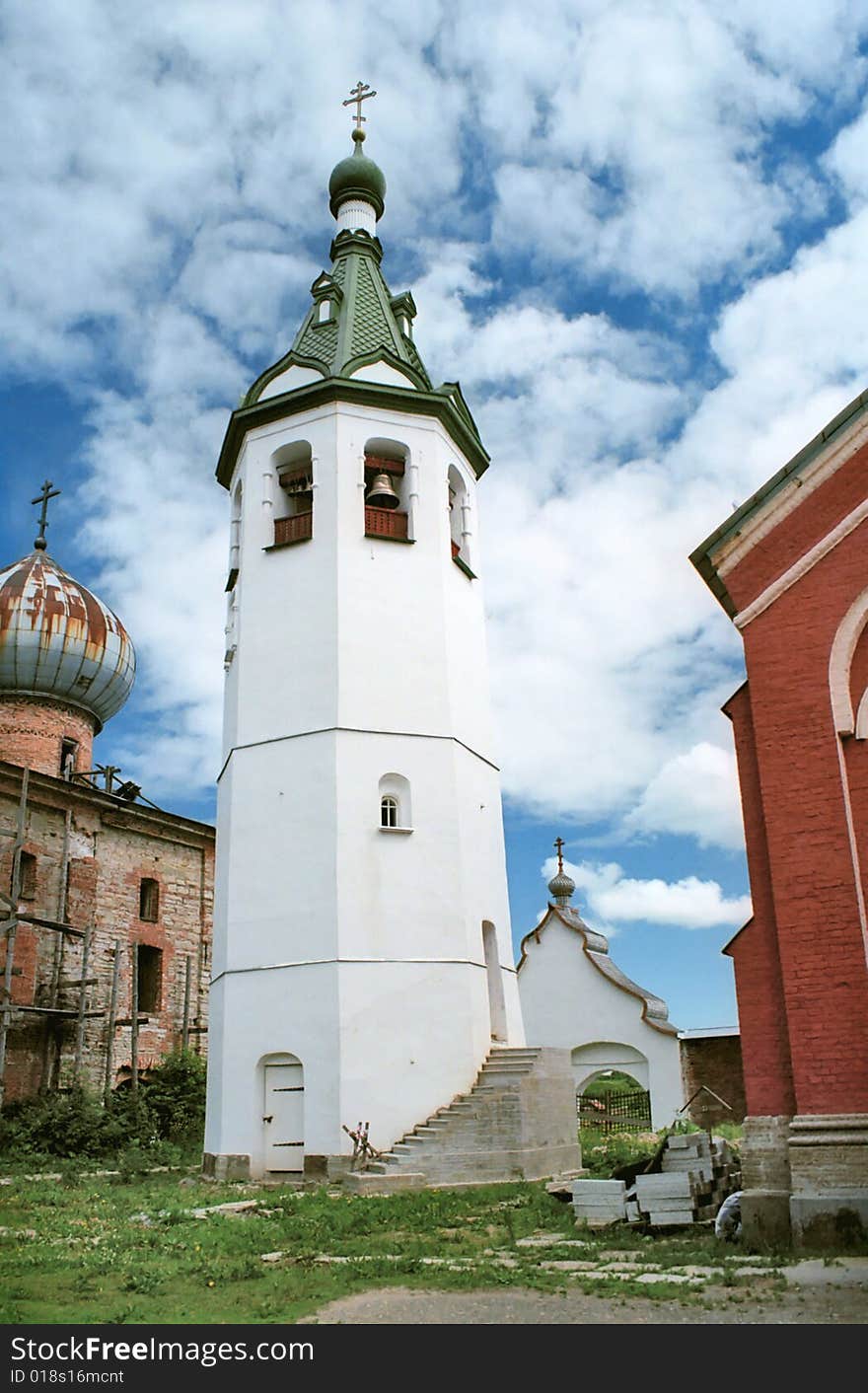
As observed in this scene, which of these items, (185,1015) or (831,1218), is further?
(185,1015)

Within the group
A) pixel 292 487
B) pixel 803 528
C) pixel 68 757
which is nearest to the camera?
pixel 803 528

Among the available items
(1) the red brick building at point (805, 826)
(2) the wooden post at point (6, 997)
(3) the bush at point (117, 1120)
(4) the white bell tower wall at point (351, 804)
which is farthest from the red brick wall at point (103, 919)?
(1) the red brick building at point (805, 826)

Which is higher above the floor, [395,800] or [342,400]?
[342,400]

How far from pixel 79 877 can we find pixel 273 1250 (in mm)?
13507

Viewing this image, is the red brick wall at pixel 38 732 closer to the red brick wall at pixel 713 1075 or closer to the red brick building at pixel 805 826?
the red brick wall at pixel 713 1075

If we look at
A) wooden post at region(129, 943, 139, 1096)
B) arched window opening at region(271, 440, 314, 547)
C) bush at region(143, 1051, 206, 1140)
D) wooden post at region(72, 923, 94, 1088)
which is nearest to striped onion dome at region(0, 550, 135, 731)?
wooden post at region(129, 943, 139, 1096)

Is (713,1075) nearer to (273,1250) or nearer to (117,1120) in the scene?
→ (117,1120)

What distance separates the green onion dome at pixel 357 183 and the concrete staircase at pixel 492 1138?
17.3 meters

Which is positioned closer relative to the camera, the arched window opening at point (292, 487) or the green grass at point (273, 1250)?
the green grass at point (273, 1250)

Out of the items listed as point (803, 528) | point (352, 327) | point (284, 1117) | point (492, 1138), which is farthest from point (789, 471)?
point (352, 327)

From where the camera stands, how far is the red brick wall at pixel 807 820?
8.30 metres

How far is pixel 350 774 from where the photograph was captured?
16312 mm

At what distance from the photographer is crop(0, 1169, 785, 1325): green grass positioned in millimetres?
6797

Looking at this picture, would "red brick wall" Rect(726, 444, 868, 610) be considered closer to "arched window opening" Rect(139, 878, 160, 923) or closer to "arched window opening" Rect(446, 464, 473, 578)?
"arched window opening" Rect(446, 464, 473, 578)
